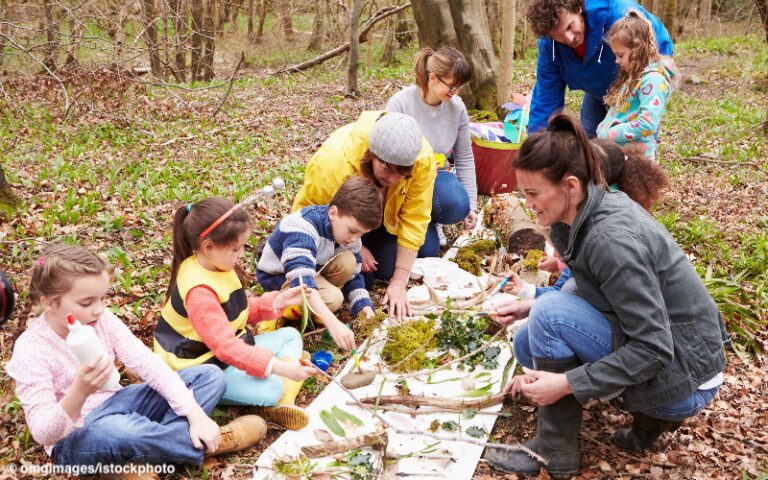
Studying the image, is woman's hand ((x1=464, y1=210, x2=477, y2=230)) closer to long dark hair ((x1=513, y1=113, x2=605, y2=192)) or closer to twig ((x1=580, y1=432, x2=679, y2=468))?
twig ((x1=580, y1=432, x2=679, y2=468))

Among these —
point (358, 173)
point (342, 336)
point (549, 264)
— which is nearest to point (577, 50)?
point (549, 264)

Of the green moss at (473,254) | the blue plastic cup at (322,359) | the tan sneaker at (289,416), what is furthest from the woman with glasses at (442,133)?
the tan sneaker at (289,416)

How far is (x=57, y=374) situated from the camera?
2064mm

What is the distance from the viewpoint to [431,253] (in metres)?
4.02

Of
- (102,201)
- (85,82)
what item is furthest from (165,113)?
(102,201)

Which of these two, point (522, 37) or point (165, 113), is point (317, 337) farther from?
point (522, 37)

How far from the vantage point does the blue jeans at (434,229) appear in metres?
3.66

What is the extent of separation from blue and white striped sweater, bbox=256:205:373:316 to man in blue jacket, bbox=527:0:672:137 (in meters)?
1.76

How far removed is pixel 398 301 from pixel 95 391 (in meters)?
1.62

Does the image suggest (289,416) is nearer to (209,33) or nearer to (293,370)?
(293,370)

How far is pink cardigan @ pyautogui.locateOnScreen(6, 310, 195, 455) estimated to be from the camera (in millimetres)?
1943

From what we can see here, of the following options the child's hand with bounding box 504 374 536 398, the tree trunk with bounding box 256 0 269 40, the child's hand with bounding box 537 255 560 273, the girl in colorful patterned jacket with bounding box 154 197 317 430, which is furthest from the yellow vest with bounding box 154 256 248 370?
the tree trunk with bounding box 256 0 269 40

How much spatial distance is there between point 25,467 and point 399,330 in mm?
1667

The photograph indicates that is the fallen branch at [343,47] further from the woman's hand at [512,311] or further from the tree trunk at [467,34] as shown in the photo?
the woman's hand at [512,311]
